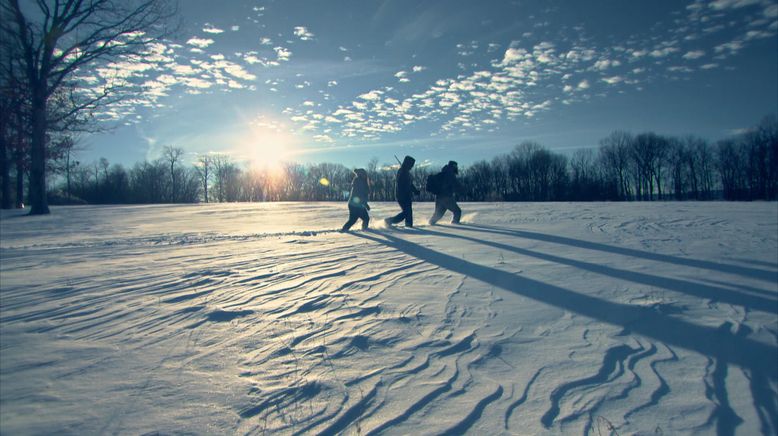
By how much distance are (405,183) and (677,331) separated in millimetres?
8127

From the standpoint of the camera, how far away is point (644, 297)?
3678 mm

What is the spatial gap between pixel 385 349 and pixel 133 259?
19.0 feet

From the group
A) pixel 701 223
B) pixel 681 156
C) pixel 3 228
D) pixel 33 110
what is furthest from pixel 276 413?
pixel 681 156

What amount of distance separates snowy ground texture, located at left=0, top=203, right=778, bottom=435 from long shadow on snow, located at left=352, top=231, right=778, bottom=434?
2 cm

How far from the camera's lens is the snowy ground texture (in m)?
2.02

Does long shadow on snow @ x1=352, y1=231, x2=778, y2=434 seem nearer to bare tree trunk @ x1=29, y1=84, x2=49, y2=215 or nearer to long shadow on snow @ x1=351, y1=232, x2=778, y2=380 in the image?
long shadow on snow @ x1=351, y1=232, x2=778, y2=380

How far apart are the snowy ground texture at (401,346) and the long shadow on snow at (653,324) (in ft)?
0.06

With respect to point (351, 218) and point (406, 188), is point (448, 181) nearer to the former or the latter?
point (406, 188)

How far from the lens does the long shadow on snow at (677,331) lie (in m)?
2.21

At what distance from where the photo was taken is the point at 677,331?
2943 millimetres

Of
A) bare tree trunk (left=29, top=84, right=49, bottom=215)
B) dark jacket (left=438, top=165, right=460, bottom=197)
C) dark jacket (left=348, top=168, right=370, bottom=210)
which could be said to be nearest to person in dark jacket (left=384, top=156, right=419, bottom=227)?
dark jacket (left=348, top=168, right=370, bottom=210)

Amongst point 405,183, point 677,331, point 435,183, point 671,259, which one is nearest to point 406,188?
point 405,183

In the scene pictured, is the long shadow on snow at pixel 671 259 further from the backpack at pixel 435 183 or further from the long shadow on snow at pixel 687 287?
the backpack at pixel 435 183

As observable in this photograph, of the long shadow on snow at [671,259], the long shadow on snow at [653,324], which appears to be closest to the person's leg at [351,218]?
the long shadow on snow at [671,259]
